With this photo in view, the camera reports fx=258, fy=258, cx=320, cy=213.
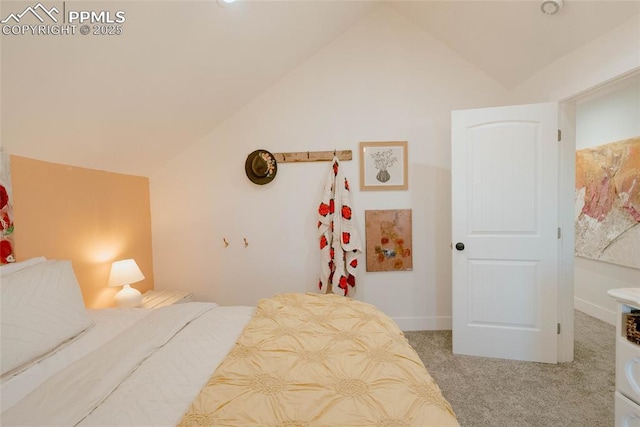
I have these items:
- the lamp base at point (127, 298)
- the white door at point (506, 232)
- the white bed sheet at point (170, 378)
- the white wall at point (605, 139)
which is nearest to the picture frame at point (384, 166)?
the white door at point (506, 232)

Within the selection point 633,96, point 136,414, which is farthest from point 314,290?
point 633,96

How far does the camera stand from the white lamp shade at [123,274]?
77.5 inches

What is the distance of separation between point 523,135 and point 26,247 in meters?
3.42

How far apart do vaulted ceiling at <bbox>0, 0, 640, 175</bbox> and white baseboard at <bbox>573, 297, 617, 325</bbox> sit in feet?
8.01

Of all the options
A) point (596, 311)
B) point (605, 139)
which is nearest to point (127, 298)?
point (596, 311)

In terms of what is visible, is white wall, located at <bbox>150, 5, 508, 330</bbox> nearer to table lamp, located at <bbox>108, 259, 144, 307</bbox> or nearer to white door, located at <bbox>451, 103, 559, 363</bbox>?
white door, located at <bbox>451, 103, 559, 363</bbox>

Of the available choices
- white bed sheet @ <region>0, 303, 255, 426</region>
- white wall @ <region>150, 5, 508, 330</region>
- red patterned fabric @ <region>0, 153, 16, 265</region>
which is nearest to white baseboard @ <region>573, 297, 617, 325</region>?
white wall @ <region>150, 5, 508, 330</region>

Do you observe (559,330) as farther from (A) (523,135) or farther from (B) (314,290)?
(B) (314,290)

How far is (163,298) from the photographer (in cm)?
233

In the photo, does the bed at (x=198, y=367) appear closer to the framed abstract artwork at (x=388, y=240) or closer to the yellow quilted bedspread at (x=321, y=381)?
the yellow quilted bedspread at (x=321, y=381)

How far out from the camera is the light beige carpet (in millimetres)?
1483

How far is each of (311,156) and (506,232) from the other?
1.78 metres

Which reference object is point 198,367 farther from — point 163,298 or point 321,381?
point 163,298

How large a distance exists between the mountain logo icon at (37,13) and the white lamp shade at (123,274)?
1.55 metres
